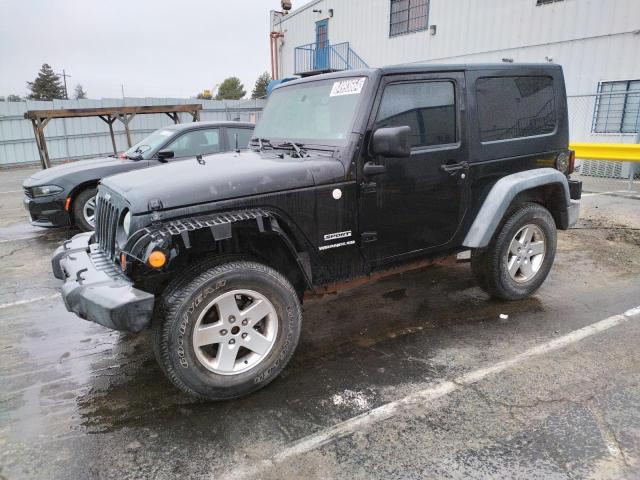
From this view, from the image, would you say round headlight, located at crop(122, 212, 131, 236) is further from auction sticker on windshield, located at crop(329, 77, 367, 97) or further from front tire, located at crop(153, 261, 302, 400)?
auction sticker on windshield, located at crop(329, 77, 367, 97)

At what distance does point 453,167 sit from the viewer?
369 cm

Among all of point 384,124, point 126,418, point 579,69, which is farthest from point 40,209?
point 579,69

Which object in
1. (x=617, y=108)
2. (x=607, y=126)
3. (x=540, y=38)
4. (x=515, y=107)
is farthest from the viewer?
(x=540, y=38)

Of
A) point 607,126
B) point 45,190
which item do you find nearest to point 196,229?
point 45,190

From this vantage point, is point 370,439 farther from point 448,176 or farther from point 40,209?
point 40,209

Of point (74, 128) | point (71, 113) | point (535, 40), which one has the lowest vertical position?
point (74, 128)

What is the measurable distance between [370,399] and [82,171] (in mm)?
6028

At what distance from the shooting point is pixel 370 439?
100 inches

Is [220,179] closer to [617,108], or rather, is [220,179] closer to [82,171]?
[82,171]

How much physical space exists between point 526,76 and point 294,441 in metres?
3.62

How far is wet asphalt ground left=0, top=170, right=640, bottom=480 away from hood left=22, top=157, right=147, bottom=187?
2775 millimetres

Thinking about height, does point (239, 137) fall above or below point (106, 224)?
above

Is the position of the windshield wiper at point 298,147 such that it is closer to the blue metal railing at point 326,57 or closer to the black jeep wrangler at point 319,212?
the black jeep wrangler at point 319,212

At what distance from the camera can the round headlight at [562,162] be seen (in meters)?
4.43
